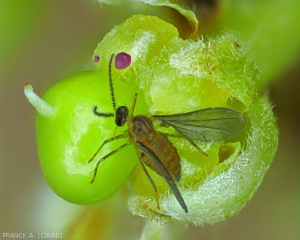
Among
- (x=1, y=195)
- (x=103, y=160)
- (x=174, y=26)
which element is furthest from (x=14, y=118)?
(x=174, y=26)

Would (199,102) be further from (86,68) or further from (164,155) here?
(86,68)

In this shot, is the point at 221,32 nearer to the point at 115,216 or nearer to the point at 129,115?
the point at 129,115

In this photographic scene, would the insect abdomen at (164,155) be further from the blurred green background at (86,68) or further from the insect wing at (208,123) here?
the blurred green background at (86,68)

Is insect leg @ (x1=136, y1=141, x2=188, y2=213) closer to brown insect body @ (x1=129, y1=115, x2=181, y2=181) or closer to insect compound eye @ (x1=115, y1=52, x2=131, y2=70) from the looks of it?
brown insect body @ (x1=129, y1=115, x2=181, y2=181)

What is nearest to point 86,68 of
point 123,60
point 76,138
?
point 123,60

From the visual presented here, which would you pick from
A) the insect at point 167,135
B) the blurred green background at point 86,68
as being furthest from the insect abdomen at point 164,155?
the blurred green background at point 86,68
